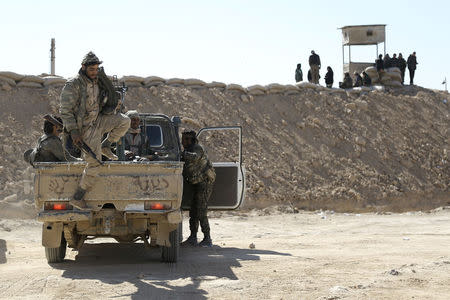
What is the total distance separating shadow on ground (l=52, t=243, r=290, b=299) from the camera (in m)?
6.25

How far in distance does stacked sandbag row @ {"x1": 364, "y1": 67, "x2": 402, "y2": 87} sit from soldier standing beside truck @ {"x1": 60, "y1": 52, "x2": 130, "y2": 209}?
2001 cm

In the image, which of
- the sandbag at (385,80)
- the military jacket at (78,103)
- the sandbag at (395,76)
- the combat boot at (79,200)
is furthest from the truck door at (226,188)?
the sandbag at (395,76)

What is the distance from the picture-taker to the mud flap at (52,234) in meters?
7.37

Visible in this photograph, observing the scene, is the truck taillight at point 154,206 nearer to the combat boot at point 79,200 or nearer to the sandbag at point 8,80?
the combat boot at point 79,200

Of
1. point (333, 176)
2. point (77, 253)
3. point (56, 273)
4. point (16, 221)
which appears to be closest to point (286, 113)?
point (333, 176)

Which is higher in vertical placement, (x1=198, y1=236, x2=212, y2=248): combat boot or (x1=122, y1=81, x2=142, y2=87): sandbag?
(x1=122, y1=81, x2=142, y2=87): sandbag

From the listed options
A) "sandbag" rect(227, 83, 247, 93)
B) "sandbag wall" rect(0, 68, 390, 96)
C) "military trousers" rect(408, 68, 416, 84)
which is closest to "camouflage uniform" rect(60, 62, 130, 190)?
"sandbag wall" rect(0, 68, 390, 96)

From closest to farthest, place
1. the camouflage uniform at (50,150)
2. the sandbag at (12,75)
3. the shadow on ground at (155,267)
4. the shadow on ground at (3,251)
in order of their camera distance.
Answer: the shadow on ground at (155,267), the camouflage uniform at (50,150), the shadow on ground at (3,251), the sandbag at (12,75)

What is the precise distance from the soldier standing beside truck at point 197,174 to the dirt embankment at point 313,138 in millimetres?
7794

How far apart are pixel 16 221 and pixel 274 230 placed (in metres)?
5.11

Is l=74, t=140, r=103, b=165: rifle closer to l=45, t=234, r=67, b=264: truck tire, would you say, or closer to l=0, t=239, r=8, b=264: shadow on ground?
l=45, t=234, r=67, b=264: truck tire

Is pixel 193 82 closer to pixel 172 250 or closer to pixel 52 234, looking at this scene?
pixel 172 250

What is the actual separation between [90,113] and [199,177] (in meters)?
2.61

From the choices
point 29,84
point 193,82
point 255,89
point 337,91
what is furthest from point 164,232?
point 337,91
